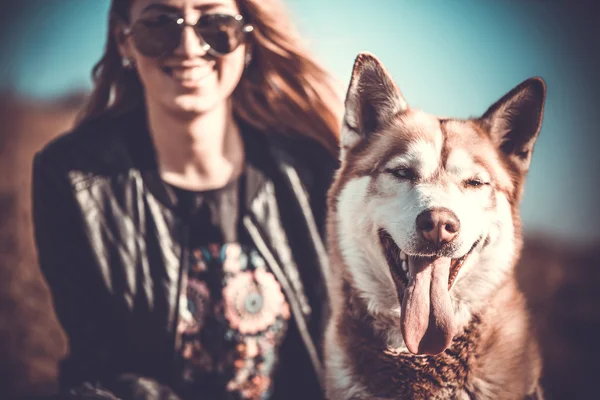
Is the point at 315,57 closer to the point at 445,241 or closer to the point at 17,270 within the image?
the point at 445,241

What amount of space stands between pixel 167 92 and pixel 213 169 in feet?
1.33

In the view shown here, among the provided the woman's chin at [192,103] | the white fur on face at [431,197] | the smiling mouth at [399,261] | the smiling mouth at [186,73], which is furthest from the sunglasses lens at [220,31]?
the smiling mouth at [399,261]

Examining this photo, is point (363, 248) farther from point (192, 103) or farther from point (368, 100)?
point (192, 103)

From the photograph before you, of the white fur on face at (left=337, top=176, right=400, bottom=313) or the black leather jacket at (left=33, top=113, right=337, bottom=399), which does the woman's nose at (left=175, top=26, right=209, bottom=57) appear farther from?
the white fur on face at (left=337, top=176, right=400, bottom=313)

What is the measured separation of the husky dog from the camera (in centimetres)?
137

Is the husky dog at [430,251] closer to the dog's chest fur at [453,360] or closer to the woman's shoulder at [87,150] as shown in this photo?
the dog's chest fur at [453,360]

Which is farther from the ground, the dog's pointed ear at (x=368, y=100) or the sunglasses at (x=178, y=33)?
the sunglasses at (x=178, y=33)

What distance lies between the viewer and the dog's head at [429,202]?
1.36m

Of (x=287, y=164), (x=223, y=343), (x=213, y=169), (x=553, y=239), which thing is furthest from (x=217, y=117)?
(x=553, y=239)

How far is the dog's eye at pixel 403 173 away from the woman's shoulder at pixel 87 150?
49.4 inches

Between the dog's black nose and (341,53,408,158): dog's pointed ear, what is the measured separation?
443mm

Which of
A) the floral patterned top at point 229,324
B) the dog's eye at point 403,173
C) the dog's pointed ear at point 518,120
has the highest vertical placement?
the dog's pointed ear at point 518,120

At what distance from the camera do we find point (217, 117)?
7.32ft

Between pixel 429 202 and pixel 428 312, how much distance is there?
0.30 metres
